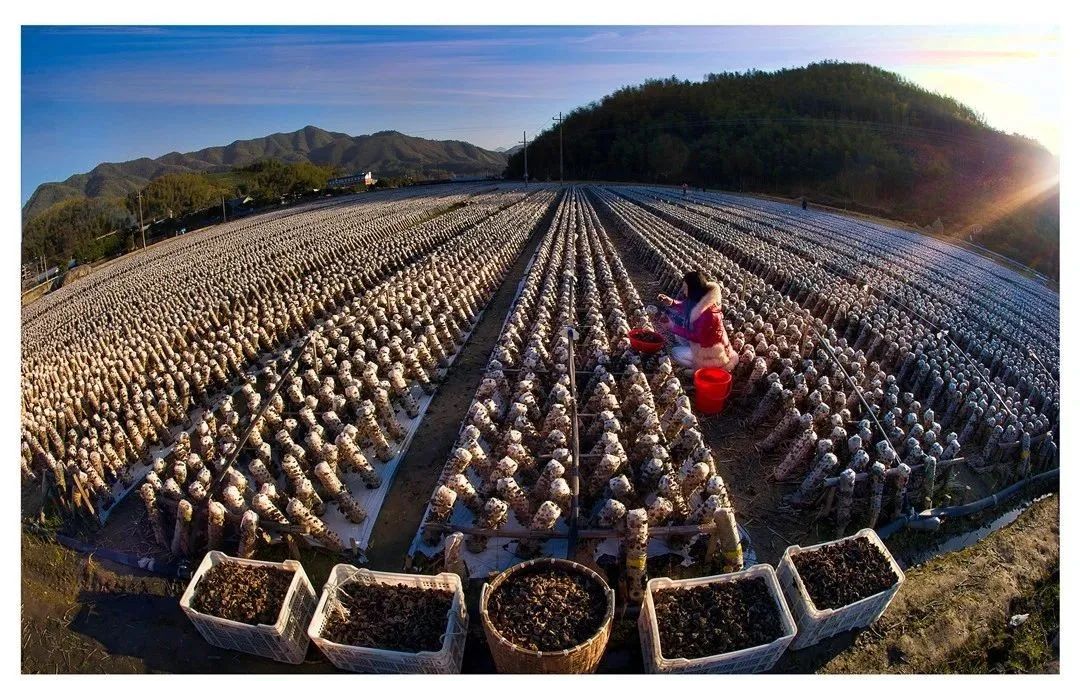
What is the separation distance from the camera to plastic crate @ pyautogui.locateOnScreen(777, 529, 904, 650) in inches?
175

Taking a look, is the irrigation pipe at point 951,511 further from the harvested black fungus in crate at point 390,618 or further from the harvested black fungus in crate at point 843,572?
the harvested black fungus in crate at point 390,618

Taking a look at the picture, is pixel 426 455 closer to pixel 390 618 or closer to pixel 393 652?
pixel 390 618

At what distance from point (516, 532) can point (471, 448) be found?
122 cm

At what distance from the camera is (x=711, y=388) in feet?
26.0

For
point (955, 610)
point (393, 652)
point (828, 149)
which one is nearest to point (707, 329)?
point (955, 610)

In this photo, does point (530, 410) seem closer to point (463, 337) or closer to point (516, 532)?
point (516, 532)

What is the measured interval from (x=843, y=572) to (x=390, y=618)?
3.86m

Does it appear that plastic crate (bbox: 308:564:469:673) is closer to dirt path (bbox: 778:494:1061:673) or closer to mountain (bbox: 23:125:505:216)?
dirt path (bbox: 778:494:1061:673)

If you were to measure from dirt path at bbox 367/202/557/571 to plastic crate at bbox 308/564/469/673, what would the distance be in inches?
41.7

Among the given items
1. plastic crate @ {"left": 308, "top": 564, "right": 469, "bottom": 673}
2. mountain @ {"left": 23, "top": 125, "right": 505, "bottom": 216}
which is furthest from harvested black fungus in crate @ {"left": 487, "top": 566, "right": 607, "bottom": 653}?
mountain @ {"left": 23, "top": 125, "right": 505, "bottom": 216}

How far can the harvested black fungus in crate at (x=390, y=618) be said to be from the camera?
14.3 ft

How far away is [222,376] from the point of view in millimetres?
9250

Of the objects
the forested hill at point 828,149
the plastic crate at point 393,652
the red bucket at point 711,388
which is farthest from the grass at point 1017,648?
the forested hill at point 828,149
